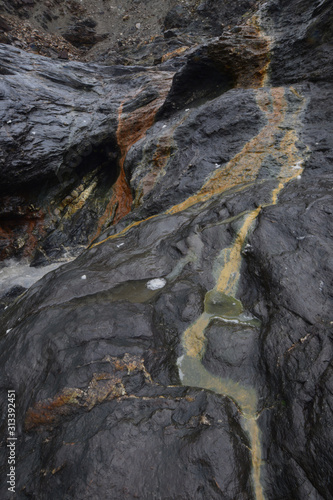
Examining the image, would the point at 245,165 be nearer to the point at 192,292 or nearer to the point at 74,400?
the point at 192,292

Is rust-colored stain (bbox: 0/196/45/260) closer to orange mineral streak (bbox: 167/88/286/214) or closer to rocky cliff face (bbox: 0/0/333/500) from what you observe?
rocky cliff face (bbox: 0/0/333/500)

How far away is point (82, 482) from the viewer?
57.6 inches

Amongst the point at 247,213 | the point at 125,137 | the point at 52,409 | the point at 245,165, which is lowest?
the point at 52,409

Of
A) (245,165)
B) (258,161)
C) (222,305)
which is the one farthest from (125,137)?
(222,305)

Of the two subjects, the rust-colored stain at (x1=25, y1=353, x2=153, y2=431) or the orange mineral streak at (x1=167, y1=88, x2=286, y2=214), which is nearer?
the rust-colored stain at (x1=25, y1=353, x2=153, y2=431)

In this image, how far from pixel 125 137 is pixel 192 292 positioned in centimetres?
556

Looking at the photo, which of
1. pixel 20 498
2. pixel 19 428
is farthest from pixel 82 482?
pixel 19 428

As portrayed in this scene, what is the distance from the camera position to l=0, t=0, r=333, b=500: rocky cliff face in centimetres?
154

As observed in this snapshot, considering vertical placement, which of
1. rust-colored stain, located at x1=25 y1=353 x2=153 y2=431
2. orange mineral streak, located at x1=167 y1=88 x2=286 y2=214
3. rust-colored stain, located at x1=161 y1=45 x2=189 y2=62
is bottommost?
rust-colored stain, located at x1=25 y1=353 x2=153 y2=431

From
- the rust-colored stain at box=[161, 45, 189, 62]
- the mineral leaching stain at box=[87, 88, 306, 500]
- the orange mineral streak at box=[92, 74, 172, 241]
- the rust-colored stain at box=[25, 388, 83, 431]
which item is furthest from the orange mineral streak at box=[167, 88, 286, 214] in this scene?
the rust-colored stain at box=[161, 45, 189, 62]

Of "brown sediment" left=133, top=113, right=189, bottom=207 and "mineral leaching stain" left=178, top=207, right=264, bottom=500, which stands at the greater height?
"brown sediment" left=133, top=113, right=189, bottom=207

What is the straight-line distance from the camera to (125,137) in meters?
6.88

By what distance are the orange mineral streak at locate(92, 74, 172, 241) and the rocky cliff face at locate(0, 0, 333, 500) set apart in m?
Answer: 0.07

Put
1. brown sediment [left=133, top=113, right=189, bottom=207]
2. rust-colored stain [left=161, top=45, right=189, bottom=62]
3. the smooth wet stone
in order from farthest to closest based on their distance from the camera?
1. rust-colored stain [left=161, top=45, right=189, bottom=62]
2. brown sediment [left=133, top=113, right=189, bottom=207]
3. the smooth wet stone
